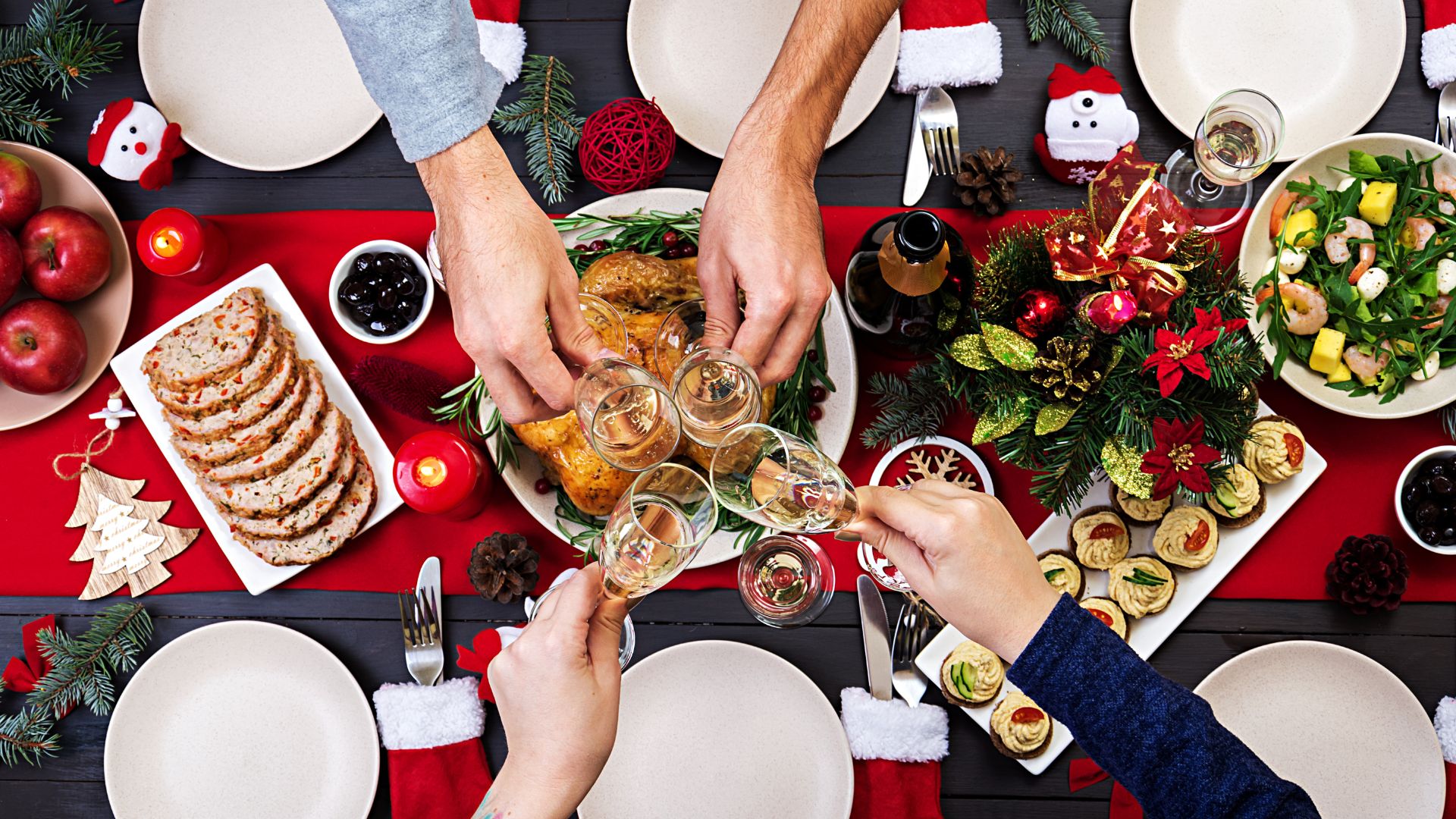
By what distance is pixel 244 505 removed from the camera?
1.55 meters

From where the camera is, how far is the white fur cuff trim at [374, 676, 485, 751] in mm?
1529

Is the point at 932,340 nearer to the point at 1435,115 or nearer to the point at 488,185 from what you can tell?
the point at 488,185

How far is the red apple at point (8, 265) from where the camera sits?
1.53 meters

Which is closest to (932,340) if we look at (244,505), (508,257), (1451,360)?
(508,257)

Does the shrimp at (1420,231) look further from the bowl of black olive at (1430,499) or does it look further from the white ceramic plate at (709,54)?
the white ceramic plate at (709,54)

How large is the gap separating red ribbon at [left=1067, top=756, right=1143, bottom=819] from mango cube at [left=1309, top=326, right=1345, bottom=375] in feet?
2.49

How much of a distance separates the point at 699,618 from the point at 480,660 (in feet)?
1.27

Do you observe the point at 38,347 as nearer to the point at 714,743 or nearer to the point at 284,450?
the point at 284,450

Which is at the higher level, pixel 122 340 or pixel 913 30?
pixel 913 30

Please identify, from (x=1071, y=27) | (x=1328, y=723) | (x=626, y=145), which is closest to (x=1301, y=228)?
(x=1071, y=27)

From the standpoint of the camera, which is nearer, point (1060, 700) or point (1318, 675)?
point (1060, 700)

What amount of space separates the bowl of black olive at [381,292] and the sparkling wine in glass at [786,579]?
74 centimetres

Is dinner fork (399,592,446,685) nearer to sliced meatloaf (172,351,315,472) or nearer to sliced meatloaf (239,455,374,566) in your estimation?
sliced meatloaf (239,455,374,566)

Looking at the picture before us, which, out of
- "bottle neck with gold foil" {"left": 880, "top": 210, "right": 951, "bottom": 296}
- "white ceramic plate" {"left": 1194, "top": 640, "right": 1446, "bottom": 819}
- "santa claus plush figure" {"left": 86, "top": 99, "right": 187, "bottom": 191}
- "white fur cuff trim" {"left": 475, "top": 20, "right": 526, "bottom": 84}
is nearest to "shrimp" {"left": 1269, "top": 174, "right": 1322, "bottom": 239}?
"bottle neck with gold foil" {"left": 880, "top": 210, "right": 951, "bottom": 296}
